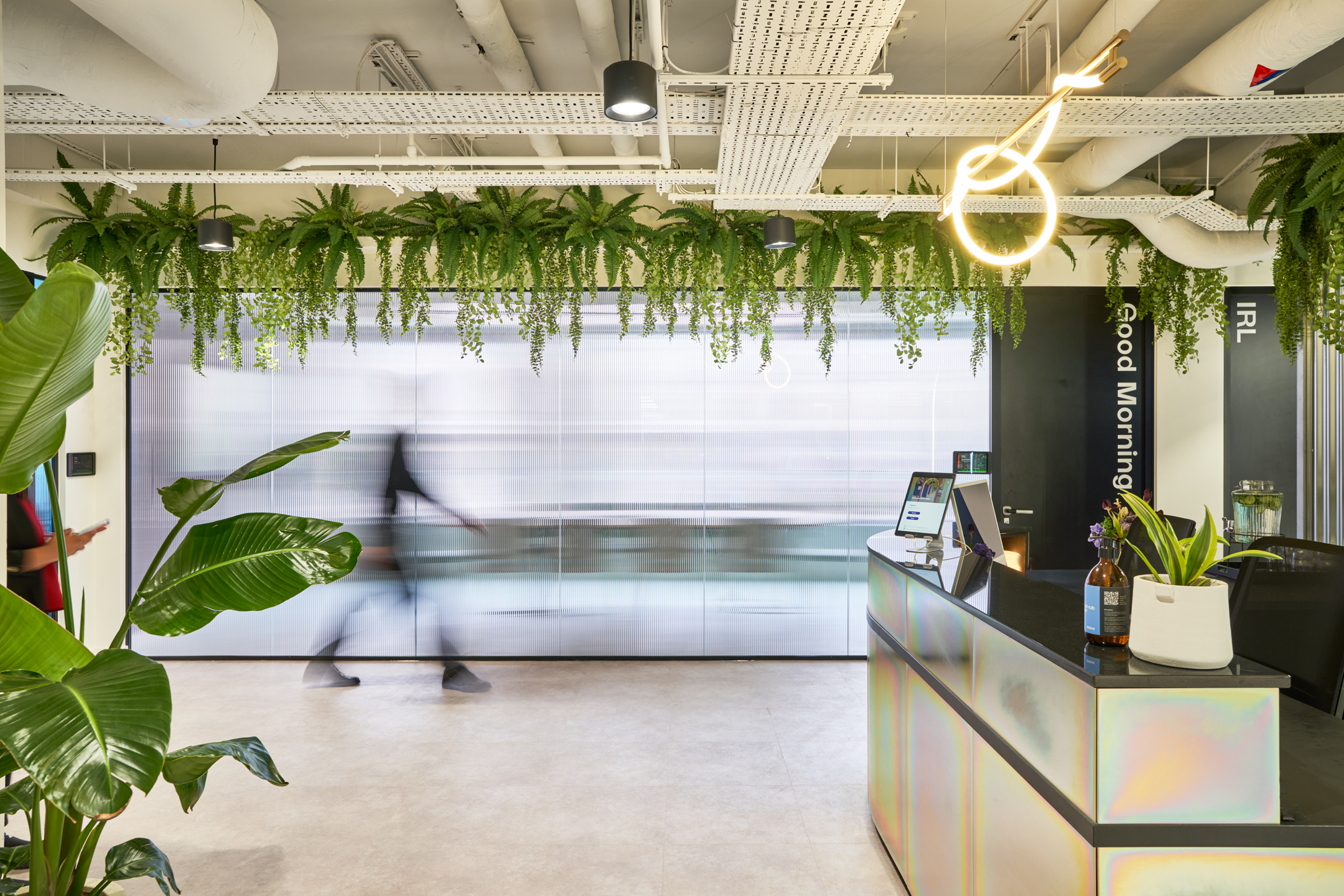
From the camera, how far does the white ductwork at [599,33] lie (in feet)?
10.3

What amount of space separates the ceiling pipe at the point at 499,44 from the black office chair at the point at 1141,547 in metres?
3.46

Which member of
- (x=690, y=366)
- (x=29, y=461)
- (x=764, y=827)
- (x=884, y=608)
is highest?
(x=690, y=366)

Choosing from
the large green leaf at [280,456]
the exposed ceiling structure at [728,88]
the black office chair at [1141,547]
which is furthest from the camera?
the black office chair at [1141,547]

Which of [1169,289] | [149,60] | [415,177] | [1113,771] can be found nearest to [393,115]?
[415,177]

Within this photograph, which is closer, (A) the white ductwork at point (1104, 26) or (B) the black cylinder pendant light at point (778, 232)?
(A) the white ductwork at point (1104, 26)

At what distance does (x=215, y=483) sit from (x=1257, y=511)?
4.81 m

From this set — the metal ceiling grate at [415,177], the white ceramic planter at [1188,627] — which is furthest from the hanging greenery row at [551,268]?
the white ceramic planter at [1188,627]

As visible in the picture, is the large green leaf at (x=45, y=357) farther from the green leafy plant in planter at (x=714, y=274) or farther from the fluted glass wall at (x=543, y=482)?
the fluted glass wall at (x=543, y=482)

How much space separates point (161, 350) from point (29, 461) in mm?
4818

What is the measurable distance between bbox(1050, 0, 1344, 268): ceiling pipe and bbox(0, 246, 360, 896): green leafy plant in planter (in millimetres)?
3438

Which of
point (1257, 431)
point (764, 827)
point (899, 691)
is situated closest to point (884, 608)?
point (899, 691)

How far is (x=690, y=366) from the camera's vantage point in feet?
18.4

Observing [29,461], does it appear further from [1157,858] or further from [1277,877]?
[1277,877]

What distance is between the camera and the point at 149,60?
9.34 ft
